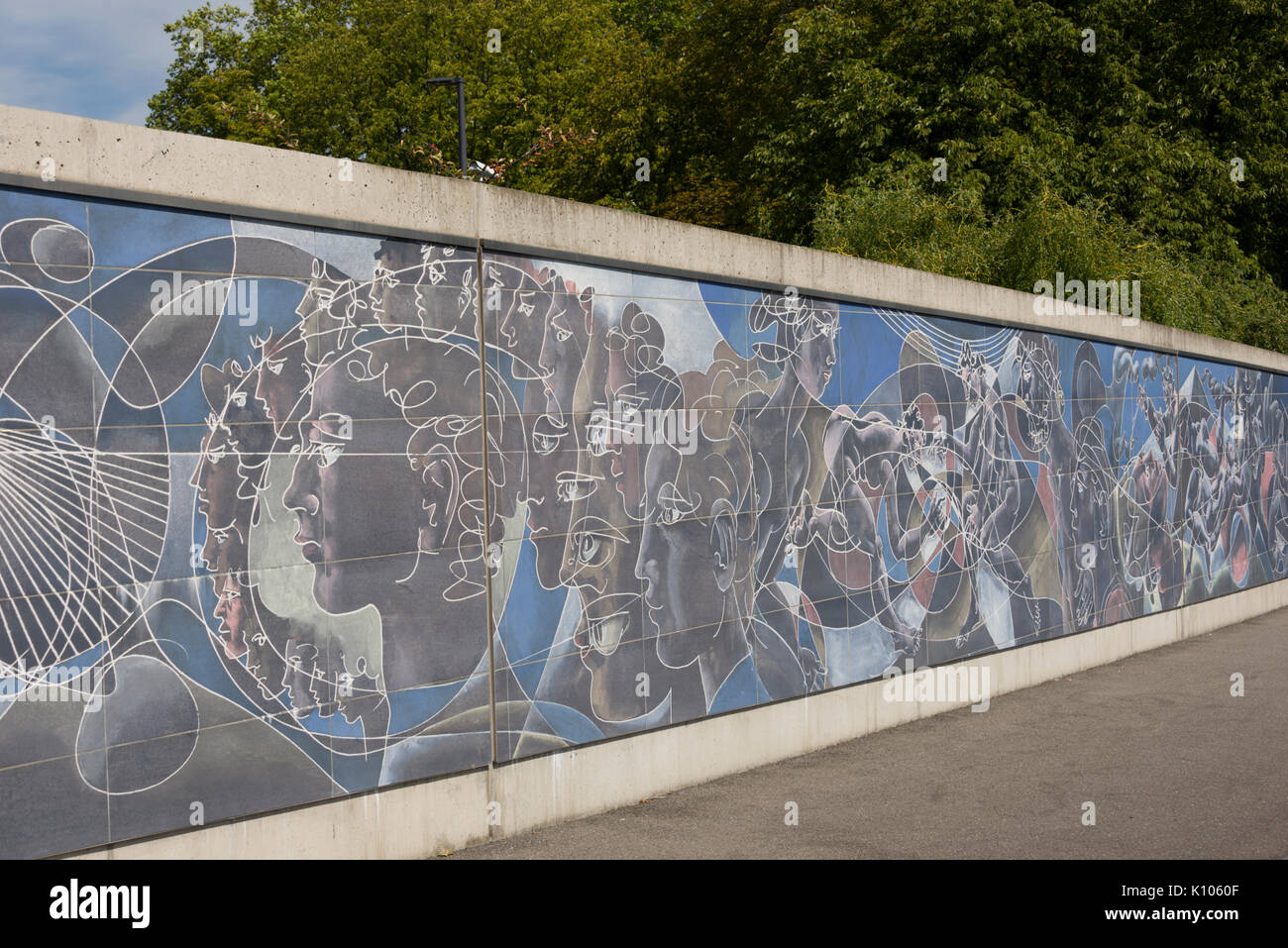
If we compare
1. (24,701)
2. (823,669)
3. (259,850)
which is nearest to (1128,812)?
(823,669)

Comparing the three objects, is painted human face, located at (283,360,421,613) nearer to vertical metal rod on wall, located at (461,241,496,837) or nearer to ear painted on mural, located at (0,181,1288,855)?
ear painted on mural, located at (0,181,1288,855)

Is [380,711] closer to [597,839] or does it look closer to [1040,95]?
[597,839]

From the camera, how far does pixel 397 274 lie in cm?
537

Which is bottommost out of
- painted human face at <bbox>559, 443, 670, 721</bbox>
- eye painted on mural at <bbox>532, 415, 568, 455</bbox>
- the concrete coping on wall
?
painted human face at <bbox>559, 443, 670, 721</bbox>

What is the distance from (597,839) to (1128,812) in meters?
2.67

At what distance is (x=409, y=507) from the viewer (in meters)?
5.38

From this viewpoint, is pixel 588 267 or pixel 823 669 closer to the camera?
pixel 588 267

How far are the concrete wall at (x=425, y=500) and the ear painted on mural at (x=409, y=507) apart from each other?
0.01 m

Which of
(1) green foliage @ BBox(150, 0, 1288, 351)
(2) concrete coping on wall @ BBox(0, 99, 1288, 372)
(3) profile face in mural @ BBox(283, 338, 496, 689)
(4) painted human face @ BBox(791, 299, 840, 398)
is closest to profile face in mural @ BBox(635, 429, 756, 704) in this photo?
(4) painted human face @ BBox(791, 299, 840, 398)

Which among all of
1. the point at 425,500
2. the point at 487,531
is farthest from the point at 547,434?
the point at 425,500

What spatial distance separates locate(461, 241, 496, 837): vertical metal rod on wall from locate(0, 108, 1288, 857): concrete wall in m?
0.02

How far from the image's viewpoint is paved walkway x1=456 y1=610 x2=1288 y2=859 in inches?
230

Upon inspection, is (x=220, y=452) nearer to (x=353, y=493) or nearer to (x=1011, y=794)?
(x=353, y=493)
